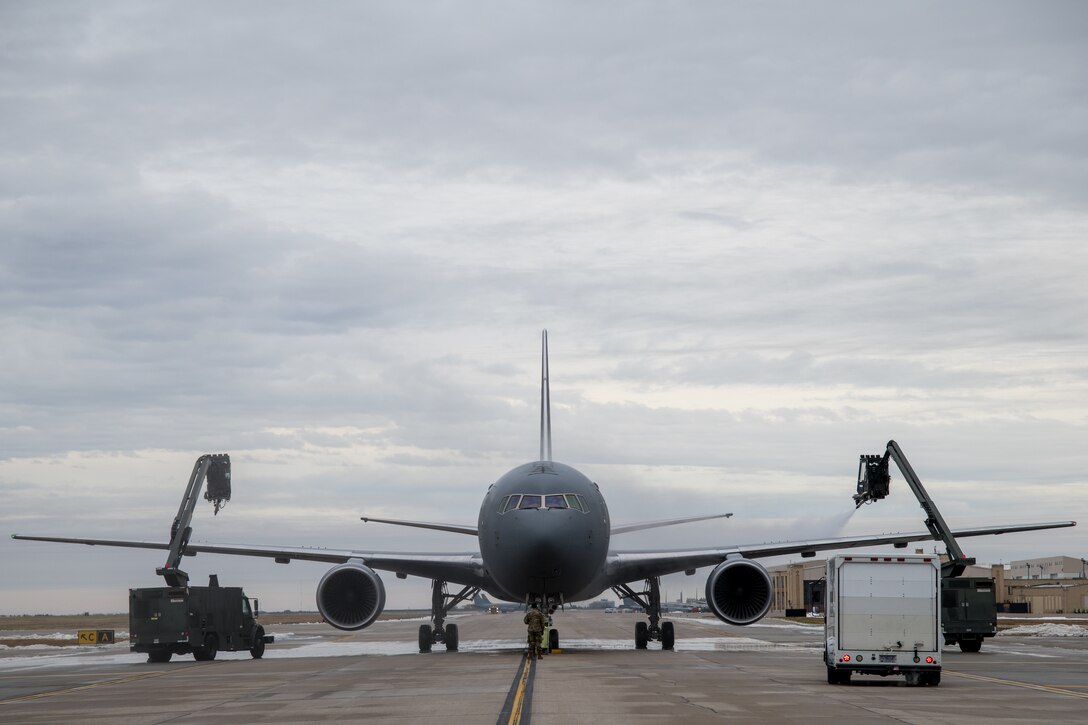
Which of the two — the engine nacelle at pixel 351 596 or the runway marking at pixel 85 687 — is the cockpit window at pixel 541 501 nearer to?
the engine nacelle at pixel 351 596

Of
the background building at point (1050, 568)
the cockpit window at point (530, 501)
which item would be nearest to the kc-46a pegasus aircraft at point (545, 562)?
the cockpit window at point (530, 501)

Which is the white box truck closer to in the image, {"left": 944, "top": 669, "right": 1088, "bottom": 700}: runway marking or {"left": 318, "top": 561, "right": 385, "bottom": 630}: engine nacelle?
{"left": 944, "top": 669, "right": 1088, "bottom": 700}: runway marking

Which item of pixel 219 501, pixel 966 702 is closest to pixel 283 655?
pixel 219 501

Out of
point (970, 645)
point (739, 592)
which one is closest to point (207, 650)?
point (739, 592)

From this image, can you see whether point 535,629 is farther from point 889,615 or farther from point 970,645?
point 970,645

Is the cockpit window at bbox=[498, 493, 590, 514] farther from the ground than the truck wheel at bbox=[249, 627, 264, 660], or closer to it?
farther from the ground

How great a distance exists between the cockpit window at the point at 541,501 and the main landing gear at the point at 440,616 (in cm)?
612

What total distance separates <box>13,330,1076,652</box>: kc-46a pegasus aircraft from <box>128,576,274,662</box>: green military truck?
174 centimetres

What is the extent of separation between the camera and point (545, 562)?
3144cm

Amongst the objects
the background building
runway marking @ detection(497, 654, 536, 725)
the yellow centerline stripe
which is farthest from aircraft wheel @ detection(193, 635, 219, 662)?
the background building

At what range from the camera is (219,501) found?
41062mm

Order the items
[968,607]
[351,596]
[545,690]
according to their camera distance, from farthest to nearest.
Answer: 1. [968,607]
2. [351,596]
3. [545,690]

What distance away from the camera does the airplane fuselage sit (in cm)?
3139

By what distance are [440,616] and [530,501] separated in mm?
8695
